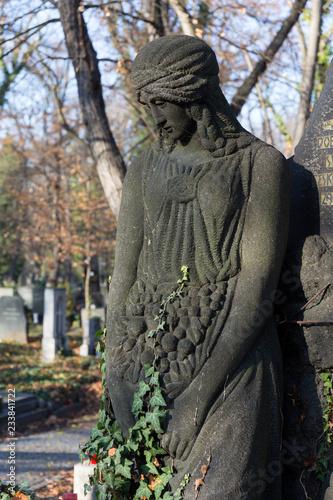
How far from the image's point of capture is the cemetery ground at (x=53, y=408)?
6.85m

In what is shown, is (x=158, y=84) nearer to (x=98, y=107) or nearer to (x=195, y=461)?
(x=195, y=461)

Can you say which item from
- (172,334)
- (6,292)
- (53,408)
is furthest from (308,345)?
(6,292)

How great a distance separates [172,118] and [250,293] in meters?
0.97

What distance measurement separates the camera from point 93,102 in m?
7.72

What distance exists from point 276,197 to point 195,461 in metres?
1.31

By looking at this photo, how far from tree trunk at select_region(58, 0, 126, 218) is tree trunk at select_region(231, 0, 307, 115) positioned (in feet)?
Answer: 7.42

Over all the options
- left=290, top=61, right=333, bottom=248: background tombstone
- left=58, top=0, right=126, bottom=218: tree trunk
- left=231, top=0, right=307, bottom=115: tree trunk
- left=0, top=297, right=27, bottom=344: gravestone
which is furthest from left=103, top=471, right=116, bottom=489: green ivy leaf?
left=0, top=297, right=27, bottom=344: gravestone

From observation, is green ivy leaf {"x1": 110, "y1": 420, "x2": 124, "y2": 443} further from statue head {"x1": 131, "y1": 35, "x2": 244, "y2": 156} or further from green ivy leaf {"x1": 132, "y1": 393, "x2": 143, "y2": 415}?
statue head {"x1": 131, "y1": 35, "x2": 244, "y2": 156}

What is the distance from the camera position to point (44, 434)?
862cm

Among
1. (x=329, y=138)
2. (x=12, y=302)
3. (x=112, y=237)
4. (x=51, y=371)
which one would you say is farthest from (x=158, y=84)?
(x=112, y=237)

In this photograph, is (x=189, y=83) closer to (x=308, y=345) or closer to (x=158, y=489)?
(x=308, y=345)

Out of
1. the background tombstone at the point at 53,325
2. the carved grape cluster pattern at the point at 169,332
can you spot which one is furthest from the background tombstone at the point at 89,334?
the carved grape cluster pattern at the point at 169,332

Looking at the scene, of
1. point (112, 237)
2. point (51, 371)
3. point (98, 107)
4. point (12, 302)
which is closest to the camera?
point (98, 107)

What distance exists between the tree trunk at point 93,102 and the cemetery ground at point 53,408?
3.48m
